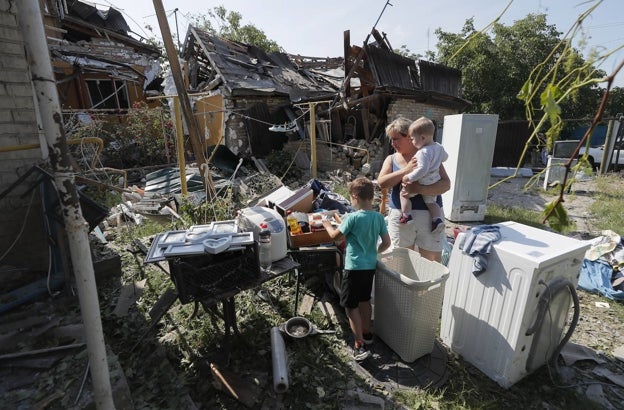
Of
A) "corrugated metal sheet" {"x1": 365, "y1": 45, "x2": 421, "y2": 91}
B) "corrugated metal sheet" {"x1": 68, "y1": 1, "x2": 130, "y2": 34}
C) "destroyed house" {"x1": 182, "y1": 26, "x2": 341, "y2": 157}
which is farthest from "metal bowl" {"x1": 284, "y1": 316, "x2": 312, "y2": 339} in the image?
"corrugated metal sheet" {"x1": 68, "y1": 1, "x2": 130, "y2": 34}

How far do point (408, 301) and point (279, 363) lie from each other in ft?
3.92

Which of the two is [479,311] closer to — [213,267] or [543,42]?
[213,267]

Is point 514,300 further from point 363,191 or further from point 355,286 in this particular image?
point 363,191

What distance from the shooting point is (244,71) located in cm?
1170

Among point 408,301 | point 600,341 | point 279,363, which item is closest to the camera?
point 279,363

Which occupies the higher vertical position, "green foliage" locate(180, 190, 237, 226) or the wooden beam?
the wooden beam

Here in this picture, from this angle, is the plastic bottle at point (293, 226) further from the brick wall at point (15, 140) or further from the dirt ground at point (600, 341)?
the brick wall at point (15, 140)

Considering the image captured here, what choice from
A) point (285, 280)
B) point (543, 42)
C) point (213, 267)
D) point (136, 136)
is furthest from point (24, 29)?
point (543, 42)

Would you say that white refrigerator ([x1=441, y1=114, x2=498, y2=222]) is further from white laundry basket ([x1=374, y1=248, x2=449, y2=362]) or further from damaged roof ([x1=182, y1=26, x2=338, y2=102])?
damaged roof ([x1=182, y1=26, x2=338, y2=102])

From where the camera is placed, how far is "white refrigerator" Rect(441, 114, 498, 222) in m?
6.16

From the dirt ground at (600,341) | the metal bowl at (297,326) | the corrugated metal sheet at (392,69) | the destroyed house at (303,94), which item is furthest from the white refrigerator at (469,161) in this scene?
the metal bowl at (297,326)

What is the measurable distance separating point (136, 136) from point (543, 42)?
63.0 ft

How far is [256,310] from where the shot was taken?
11.6 ft

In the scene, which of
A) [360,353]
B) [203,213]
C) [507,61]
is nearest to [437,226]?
[360,353]
